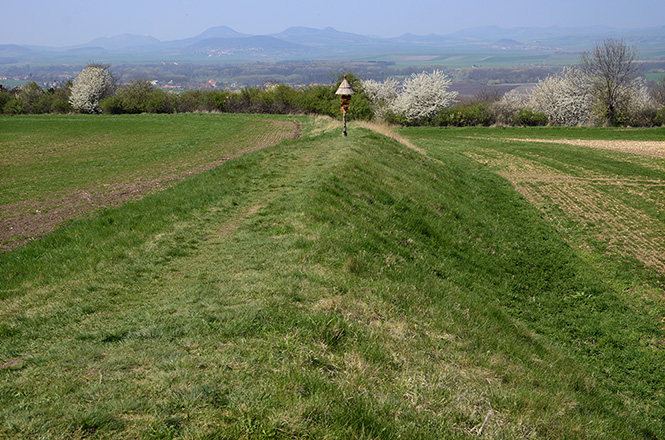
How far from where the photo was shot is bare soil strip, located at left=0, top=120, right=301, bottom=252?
492 inches

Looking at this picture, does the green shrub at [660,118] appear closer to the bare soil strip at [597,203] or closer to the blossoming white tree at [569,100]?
the blossoming white tree at [569,100]

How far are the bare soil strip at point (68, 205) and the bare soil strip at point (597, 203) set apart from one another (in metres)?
18.4

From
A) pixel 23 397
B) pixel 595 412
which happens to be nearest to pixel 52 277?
pixel 23 397

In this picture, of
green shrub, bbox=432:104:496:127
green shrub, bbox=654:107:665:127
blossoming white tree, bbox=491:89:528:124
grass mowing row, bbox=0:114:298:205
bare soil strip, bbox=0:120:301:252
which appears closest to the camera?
bare soil strip, bbox=0:120:301:252

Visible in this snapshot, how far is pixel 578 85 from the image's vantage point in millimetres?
61625

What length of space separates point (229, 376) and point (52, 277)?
20.3 ft

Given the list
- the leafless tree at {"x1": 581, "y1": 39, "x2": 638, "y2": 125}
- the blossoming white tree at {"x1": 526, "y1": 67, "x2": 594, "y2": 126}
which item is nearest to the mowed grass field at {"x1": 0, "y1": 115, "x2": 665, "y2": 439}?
the leafless tree at {"x1": 581, "y1": 39, "x2": 638, "y2": 125}

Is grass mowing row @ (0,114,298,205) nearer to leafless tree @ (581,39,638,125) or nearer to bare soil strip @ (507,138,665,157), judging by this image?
bare soil strip @ (507,138,665,157)

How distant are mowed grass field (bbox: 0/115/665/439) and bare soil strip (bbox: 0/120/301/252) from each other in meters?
0.89

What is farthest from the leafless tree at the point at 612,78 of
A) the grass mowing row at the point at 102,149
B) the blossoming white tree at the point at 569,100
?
the grass mowing row at the point at 102,149

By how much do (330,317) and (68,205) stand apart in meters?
14.2

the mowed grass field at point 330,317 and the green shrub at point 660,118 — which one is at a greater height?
the green shrub at point 660,118

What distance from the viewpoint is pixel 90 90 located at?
7338 cm

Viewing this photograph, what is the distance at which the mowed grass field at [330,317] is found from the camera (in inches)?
148
